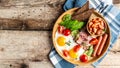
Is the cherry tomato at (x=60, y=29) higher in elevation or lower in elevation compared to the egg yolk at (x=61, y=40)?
higher

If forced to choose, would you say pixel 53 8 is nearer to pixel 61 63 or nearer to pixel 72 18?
pixel 72 18

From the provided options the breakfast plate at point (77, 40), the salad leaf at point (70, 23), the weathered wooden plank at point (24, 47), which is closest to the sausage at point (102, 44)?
the breakfast plate at point (77, 40)

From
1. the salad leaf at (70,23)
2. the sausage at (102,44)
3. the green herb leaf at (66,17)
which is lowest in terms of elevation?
the sausage at (102,44)

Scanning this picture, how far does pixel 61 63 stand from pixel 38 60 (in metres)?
0.10

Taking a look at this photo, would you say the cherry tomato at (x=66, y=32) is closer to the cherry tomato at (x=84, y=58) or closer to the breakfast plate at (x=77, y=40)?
the breakfast plate at (x=77, y=40)

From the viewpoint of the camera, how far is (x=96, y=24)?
1393 mm

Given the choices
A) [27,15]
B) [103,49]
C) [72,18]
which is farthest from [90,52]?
[27,15]

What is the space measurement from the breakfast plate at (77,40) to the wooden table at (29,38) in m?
0.06

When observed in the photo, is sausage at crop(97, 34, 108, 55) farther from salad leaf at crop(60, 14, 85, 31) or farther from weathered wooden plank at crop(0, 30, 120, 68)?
weathered wooden plank at crop(0, 30, 120, 68)

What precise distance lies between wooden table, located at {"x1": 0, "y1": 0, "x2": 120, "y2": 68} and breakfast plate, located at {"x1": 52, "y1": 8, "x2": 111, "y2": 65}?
6 centimetres

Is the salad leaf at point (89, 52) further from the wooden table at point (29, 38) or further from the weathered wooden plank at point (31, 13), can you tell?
the weathered wooden plank at point (31, 13)

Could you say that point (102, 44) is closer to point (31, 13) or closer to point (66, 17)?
point (66, 17)

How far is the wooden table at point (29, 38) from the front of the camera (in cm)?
146

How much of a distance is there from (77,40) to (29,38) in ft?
0.69
